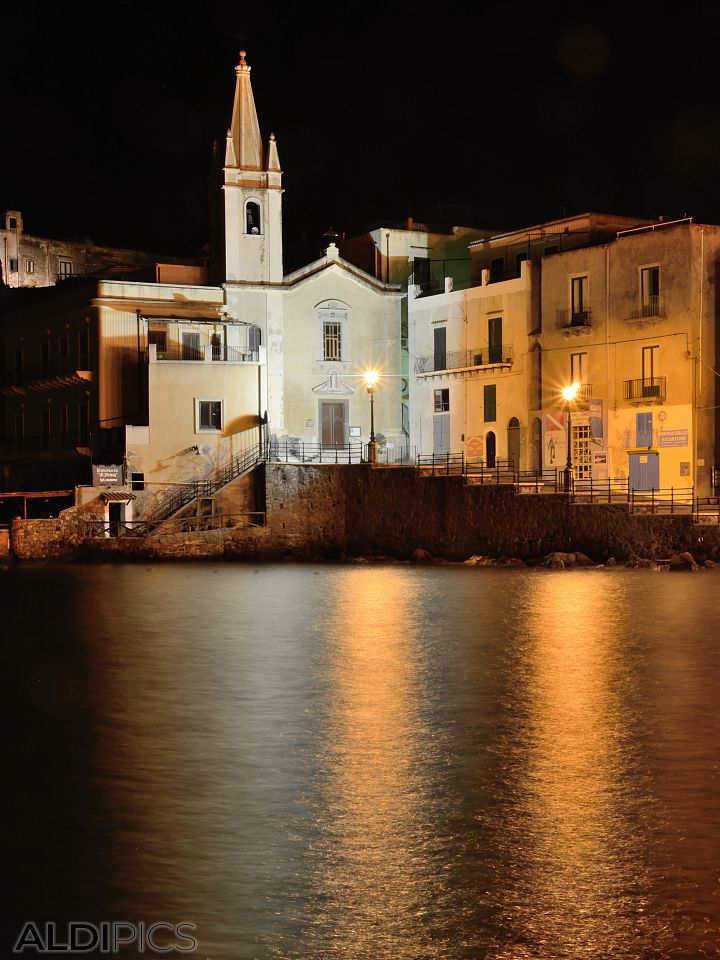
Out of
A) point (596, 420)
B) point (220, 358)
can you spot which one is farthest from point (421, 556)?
point (220, 358)

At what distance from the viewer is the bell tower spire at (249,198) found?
49.1m

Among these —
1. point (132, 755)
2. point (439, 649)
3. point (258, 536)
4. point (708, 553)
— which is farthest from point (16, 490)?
point (132, 755)

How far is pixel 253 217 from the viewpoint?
4994 centimetres

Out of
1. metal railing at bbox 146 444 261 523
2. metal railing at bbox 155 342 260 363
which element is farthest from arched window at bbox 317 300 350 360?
metal railing at bbox 146 444 261 523

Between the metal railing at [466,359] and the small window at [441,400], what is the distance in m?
0.92

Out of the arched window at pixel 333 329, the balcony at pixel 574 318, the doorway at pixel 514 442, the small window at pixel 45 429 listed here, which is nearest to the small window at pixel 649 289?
the balcony at pixel 574 318

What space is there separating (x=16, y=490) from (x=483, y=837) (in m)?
45.4

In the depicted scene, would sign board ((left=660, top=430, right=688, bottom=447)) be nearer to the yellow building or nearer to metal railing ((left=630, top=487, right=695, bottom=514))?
the yellow building

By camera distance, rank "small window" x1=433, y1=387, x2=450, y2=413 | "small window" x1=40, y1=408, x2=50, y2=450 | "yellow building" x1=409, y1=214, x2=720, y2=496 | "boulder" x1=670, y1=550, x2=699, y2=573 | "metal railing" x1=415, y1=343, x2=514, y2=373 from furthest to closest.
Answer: "small window" x1=40, y1=408, x2=50, y2=450 < "small window" x1=433, y1=387, x2=450, y2=413 < "metal railing" x1=415, y1=343, x2=514, y2=373 < "yellow building" x1=409, y1=214, x2=720, y2=496 < "boulder" x1=670, y1=550, x2=699, y2=573

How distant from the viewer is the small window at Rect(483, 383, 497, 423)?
160 feet

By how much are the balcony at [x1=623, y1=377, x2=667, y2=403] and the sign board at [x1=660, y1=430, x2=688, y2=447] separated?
1.13 m

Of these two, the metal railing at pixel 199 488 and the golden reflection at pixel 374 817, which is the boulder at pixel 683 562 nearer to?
the metal railing at pixel 199 488

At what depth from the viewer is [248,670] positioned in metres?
21.0

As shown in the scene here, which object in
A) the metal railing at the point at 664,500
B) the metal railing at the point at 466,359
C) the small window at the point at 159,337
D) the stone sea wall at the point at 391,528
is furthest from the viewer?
the metal railing at the point at 466,359
